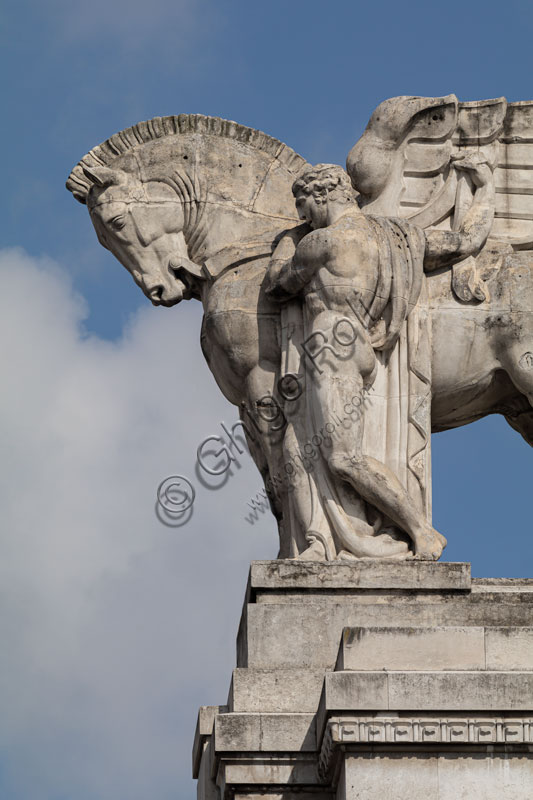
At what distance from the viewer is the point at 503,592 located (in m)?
16.0

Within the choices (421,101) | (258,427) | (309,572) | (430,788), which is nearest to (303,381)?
(258,427)

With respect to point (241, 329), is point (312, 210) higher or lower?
higher

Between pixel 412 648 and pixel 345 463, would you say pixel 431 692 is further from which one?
pixel 345 463

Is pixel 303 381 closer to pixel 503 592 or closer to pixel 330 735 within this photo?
pixel 503 592

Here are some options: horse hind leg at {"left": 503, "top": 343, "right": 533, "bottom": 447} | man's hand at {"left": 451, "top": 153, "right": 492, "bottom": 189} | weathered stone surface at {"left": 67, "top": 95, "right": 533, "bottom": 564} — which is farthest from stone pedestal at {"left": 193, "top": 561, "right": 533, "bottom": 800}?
man's hand at {"left": 451, "top": 153, "right": 492, "bottom": 189}

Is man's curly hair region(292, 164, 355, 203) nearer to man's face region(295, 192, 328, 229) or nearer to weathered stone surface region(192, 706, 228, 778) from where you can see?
man's face region(295, 192, 328, 229)

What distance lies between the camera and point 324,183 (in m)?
17.6

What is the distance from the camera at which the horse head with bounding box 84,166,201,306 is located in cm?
1855

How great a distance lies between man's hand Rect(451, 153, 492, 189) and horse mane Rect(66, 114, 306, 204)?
1597 millimetres

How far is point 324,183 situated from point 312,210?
0.90 feet

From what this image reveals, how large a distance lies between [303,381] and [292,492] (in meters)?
1.03

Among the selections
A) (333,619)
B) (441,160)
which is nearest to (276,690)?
(333,619)

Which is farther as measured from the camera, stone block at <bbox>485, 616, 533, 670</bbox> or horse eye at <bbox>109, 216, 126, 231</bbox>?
horse eye at <bbox>109, 216, 126, 231</bbox>

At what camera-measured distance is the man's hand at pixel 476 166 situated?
1831 cm
